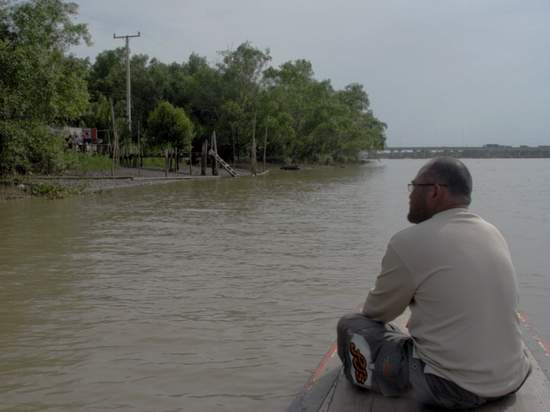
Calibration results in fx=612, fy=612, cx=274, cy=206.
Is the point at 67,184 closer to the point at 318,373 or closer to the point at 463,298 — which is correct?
the point at 318,373

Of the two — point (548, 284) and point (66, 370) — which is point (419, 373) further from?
point (548, 284)

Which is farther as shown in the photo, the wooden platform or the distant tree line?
the distant tree line

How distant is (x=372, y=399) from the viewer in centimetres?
315

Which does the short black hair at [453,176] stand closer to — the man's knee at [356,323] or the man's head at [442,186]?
the man's head at [442,186]

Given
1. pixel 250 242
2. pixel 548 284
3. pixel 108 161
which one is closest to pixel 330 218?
pixel 250 242

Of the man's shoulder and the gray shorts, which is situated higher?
the man's shoulder

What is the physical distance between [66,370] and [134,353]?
1.99 feet

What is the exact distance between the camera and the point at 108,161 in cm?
3578

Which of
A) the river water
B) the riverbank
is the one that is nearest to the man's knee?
the river water

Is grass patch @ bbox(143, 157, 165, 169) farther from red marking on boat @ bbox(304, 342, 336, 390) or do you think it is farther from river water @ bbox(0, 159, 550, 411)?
red marking on boat @ bbox(304, 342, 336, 390)

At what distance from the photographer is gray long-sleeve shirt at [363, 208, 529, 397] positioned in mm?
2812

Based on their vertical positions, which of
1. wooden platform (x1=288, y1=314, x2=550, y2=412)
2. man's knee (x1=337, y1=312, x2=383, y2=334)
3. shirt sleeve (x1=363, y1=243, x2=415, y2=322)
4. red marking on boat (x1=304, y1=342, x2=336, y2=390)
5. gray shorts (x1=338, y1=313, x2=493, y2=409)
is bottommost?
red marking on boat (x1=304, y1=342, x2=336, y2=390)

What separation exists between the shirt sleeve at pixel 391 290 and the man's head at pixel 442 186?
1.08 feet

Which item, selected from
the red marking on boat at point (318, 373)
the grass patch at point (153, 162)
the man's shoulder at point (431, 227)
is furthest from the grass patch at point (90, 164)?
the man's shoulder at point (431, 227)
